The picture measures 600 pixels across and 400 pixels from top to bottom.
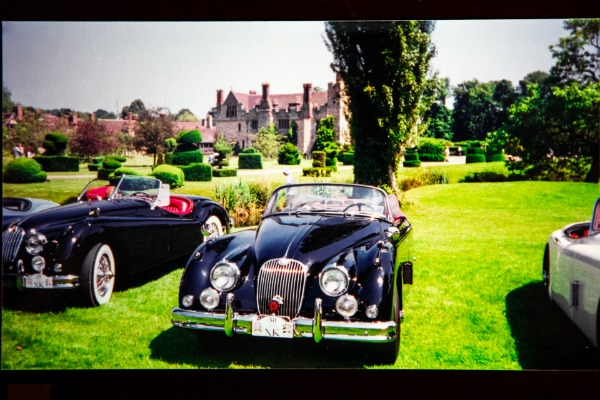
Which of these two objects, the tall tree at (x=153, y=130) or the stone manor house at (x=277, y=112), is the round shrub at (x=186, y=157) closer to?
the tall tree at (x=153, y=130)

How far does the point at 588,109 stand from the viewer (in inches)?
154

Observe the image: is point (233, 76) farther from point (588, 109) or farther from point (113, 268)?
point (588, 109)

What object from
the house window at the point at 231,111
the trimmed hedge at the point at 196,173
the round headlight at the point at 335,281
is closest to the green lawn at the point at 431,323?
the round headlight at the point at 335,281

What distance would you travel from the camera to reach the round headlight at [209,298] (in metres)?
3.16

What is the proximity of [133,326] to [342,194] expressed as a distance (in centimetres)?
186

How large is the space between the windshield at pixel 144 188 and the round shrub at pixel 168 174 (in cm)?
4

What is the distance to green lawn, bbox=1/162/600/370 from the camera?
11.4ft

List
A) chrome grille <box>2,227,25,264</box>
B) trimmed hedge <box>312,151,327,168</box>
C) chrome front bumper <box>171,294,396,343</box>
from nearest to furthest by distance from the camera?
chrome front bumper <box>171,294,396,343</box> → chrome grille <box>2,227,25,264</box> → trimmed hedge <box>312,151,327,168</box>

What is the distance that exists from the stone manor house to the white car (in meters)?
1.90

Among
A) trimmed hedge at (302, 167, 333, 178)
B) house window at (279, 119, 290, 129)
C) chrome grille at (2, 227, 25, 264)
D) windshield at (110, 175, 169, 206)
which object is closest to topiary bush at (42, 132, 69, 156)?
windshield at (110, 175, 169, 206)

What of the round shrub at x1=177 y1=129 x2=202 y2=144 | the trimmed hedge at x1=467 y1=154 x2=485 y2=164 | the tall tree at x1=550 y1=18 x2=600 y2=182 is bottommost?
the trimmed hedge at x1=467 y1=154 x2=485 y2=164

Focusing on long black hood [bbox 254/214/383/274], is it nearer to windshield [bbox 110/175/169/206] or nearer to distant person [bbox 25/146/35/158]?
windshield [bbox 110/175/169/206]
